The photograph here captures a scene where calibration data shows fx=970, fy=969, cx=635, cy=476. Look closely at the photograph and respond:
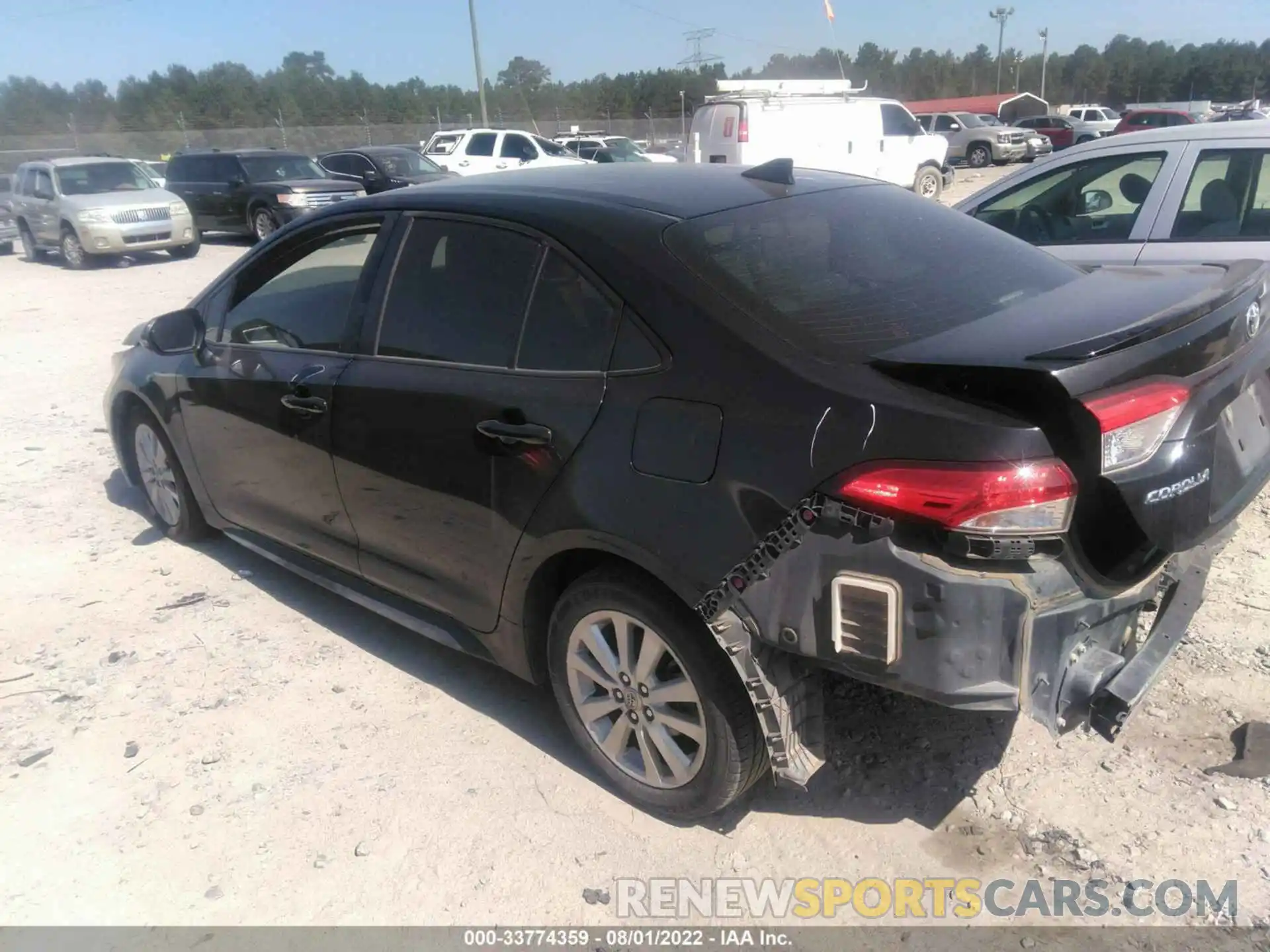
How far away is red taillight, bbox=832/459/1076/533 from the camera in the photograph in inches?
83.7

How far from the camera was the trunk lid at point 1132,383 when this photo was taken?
7.06 ft

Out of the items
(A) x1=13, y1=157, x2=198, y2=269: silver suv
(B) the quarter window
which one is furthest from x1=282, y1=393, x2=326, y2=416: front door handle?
(A) x1=13, y1=157, x2=198, y2=269: silver suv

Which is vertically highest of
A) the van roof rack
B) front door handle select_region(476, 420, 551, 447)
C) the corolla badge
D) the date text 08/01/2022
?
the van roof rack

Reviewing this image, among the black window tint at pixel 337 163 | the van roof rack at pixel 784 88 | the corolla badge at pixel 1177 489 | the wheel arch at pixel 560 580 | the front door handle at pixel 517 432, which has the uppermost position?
the van roof rack at pixel 784 88

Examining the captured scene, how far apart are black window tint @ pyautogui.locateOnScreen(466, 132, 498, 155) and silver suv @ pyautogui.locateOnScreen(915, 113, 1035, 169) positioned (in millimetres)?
17558

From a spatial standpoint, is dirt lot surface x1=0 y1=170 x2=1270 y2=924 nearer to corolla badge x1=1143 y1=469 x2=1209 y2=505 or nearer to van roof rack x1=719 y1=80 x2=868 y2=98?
corolla badge x1=1143 y1=469 x2=1209 y2=505

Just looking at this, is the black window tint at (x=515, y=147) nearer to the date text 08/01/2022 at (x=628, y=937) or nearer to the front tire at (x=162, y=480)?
the front tire at (x=162, y=480)

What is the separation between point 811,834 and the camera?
2.82 metres

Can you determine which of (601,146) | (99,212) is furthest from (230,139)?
(99,212)

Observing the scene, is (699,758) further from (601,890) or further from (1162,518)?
(1162,518)

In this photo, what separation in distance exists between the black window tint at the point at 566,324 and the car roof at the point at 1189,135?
13.4 ft

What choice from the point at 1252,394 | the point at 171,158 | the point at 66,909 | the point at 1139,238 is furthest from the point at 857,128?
the point at 66,909

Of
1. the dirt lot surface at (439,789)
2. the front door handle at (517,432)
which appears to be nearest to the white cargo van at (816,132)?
the dirt lot surface at (439,789)

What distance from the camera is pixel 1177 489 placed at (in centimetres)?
230
